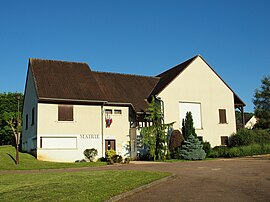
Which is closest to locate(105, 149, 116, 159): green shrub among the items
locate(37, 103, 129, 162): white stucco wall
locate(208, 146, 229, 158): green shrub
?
locate(37, 103, 129, 162): white stucco wall

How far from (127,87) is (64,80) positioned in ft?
22.8

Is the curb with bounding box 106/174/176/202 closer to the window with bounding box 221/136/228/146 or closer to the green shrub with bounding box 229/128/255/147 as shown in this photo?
the green shrub with bounding box 229/128/255/147

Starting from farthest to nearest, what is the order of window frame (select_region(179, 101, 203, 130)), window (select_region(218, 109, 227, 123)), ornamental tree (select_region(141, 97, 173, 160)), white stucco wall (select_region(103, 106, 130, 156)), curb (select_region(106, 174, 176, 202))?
1. window (select_region(218, 109, 227, 123))
2. window frame (select_region(179, 101, 203, 130))
3. white stucco wall (select_region(103, 106, 130, 156))
4. ornamental tree (select_region(141, 97, 173, 160))
5. curb (select_region(106, 174, 176, 202))

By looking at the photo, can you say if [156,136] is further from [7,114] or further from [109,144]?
[7,114]

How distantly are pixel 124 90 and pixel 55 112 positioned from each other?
8086mm

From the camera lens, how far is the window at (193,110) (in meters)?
32.5

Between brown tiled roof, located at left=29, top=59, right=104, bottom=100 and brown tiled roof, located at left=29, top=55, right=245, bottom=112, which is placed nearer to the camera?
brown tiled roof, located at left=29, top=59, right=104, bottom=100

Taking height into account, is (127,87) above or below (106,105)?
above

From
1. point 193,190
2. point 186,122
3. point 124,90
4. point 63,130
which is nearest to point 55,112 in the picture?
point 63,130

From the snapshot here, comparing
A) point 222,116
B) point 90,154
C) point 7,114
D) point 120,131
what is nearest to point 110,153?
point 90,154

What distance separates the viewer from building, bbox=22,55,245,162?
27.7 meters

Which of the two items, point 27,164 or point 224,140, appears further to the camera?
point 224,140

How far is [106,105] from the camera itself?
30.4 metres

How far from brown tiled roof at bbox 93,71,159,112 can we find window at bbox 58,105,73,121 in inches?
156
